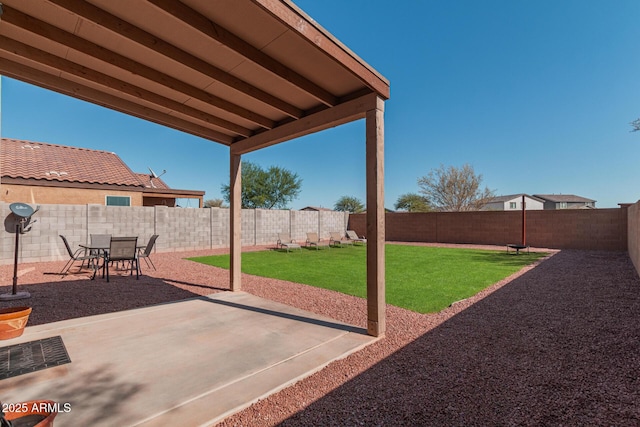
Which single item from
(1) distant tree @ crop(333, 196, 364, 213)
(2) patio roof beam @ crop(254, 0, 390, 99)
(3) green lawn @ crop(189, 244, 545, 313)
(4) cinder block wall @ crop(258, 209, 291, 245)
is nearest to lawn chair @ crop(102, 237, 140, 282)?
(3) green lawn @ crop(189, 244, 545, 313)

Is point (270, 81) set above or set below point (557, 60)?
below

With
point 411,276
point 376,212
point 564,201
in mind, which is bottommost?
point 411,276

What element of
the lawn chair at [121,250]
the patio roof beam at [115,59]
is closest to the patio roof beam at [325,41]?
the patio roof beam at [115,59]

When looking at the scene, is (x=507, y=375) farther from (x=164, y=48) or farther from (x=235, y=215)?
(x=235, y=215)

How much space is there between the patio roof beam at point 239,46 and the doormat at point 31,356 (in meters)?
3.17

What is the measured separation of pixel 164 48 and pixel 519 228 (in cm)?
1640

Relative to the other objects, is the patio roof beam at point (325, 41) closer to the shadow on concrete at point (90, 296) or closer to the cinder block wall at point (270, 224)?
the shadow on concrete at point (90, 296)

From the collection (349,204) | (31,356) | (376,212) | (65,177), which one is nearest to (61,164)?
(65,177)

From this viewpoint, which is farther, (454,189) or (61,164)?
(454,189)

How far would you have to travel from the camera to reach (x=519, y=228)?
46.8ft

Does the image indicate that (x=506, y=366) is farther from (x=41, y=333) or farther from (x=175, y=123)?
(x=175, y=123)

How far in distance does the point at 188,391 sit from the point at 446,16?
1335 cm

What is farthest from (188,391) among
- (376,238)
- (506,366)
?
(506,366)

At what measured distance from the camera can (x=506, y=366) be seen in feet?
8.50
